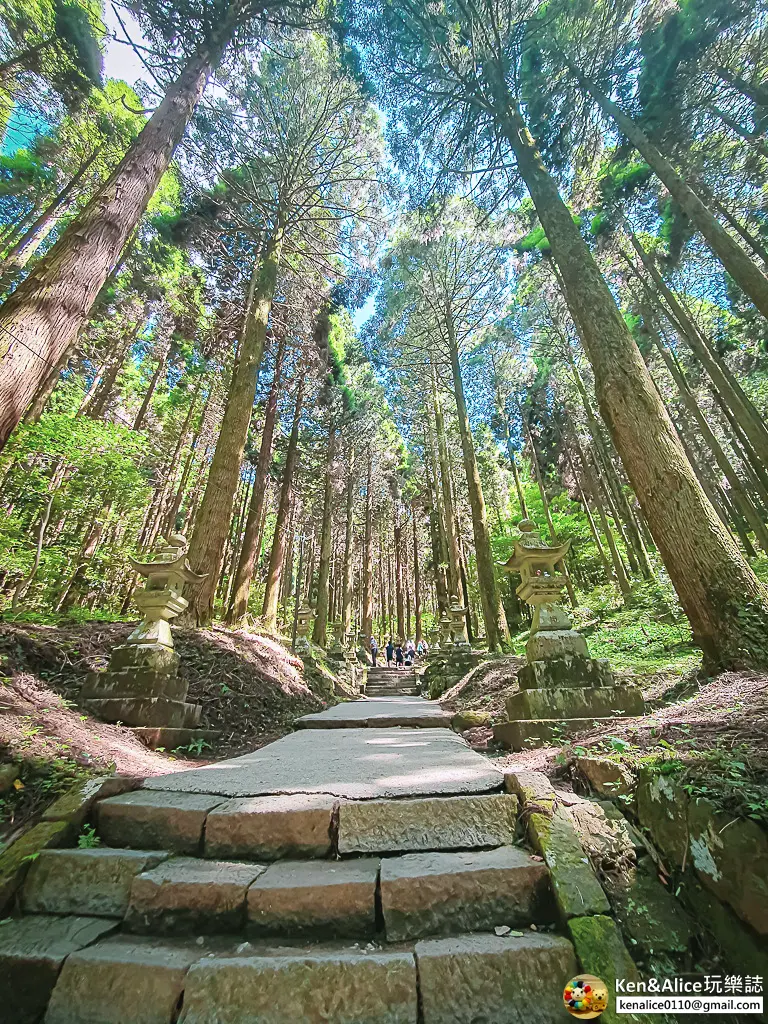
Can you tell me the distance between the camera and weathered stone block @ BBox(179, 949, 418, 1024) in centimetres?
123

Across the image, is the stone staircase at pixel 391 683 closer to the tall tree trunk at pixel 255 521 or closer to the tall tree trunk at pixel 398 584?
the tall tree trunk at pixel 255 521

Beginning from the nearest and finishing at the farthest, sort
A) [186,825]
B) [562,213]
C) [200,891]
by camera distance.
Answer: [200,891], [186,825], [562,213]

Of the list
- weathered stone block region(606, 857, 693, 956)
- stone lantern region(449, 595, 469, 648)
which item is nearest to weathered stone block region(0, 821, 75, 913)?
weathered stone block region(606, 857, 693, 956)

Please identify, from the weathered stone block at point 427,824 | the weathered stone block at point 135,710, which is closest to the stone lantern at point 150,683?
the weathered stone block at point 135,710

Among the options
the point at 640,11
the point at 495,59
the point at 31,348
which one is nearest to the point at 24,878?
the point at 31,348

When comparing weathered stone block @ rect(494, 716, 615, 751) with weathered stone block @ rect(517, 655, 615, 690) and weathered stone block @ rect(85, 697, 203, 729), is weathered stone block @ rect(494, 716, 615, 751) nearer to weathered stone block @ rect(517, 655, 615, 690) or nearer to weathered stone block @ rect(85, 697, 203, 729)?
weathered stone block @ rect(517, 655, 615, 690)

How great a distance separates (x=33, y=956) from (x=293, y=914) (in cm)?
87

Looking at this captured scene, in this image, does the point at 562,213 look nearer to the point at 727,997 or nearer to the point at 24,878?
the point at 727,997

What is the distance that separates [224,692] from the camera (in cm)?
498

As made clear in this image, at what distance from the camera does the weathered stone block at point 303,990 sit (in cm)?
123

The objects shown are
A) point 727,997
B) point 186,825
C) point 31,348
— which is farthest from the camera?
point 31,348

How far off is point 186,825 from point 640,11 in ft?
46.6

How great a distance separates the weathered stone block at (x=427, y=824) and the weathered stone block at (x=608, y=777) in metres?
0.53

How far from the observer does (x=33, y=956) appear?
4.50ft
